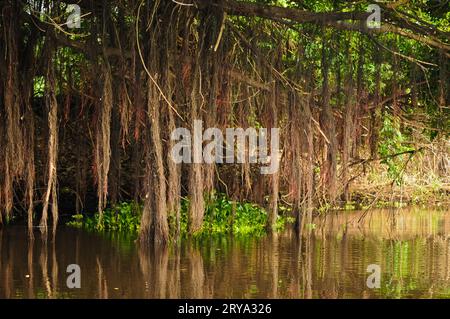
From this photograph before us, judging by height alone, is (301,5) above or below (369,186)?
above

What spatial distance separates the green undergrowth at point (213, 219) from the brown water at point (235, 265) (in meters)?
0.66

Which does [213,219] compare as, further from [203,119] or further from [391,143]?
[391,143]

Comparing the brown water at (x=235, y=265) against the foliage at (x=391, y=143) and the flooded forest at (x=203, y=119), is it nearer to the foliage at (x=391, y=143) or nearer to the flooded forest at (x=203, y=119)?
the flooded forest at (x=203, y=119)

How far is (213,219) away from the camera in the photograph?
46.8 feet

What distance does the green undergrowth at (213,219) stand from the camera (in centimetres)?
1416

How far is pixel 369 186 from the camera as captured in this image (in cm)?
1861

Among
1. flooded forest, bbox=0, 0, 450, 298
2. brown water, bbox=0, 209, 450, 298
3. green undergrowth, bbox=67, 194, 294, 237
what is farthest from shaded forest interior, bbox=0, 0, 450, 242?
green undergrowth, bbox=67, 194, 294, 237

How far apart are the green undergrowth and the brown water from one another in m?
0.66

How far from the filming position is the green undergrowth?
1416 cm

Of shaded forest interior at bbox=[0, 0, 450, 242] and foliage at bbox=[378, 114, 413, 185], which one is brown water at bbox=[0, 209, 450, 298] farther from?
foliage at bbox=[378, 114, 413, 185]

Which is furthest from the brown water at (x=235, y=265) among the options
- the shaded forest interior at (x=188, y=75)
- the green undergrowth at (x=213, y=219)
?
the green undergrowth at (x=213, y=219)
